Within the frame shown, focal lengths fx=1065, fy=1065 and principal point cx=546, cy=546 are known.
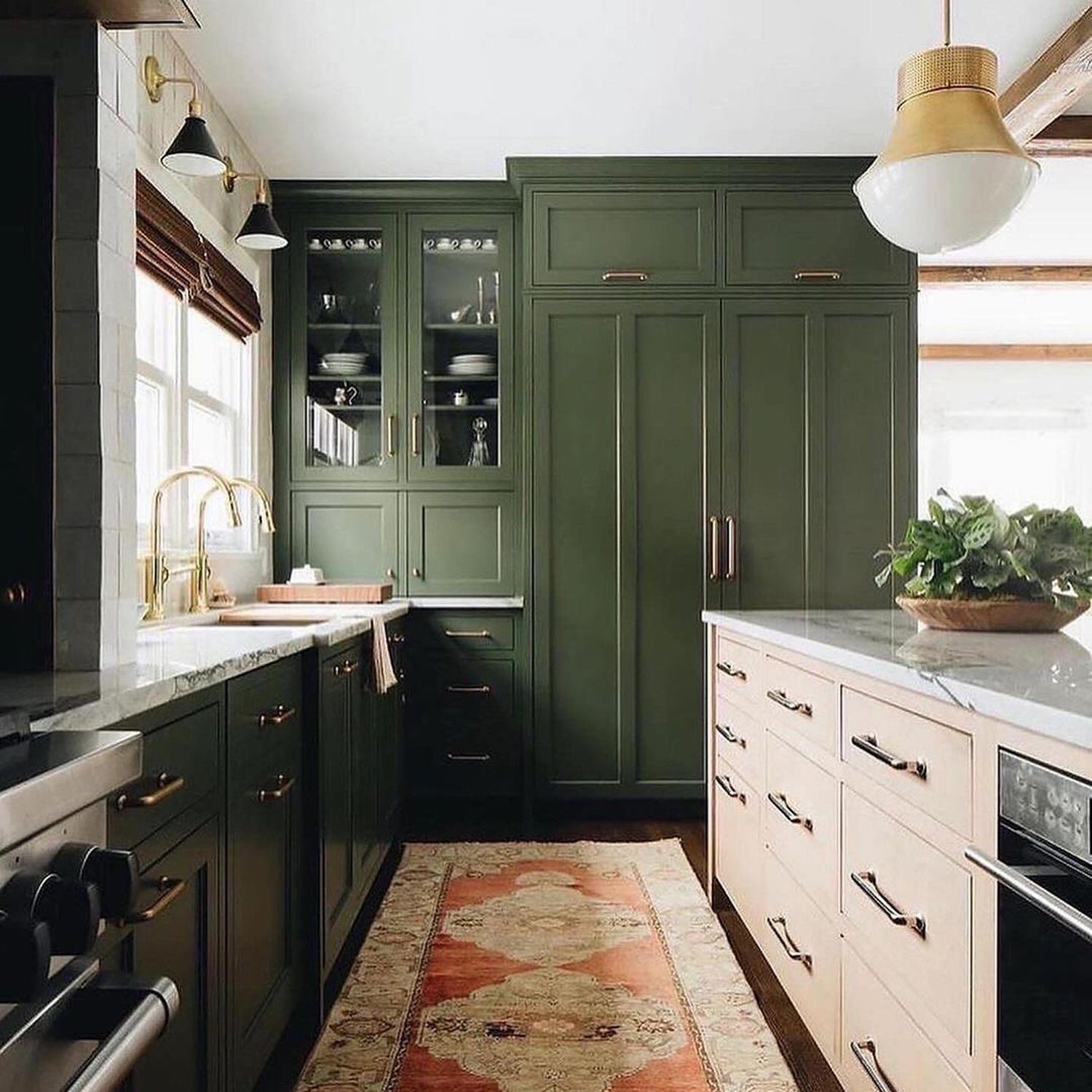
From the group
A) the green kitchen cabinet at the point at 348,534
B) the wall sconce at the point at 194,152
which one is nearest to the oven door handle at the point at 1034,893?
the wall sconce at the point at 194,152

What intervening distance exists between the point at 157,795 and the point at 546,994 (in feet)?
4.80

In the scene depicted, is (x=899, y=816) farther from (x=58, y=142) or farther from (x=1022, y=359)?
(x=1022, y=359)

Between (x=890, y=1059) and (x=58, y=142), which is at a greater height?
(x=58, y=142)

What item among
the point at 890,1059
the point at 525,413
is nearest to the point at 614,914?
the point at 890,1059

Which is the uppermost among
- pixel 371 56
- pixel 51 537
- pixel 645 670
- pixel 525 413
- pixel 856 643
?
pixel 371 56

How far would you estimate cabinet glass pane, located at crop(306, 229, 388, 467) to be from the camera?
4547 mm

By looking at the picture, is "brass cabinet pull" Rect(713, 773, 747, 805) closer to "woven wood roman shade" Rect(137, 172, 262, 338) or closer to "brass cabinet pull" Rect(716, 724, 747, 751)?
"brass cabinet pull" Rect(716, 724, 747, 751)

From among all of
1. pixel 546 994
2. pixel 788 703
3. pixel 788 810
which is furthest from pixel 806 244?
pixel 546 994

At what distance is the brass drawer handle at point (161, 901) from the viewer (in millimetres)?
1297

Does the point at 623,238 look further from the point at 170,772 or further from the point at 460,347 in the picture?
the point at 170,772

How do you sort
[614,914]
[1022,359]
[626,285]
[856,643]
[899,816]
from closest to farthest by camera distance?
[899,816]
[856,643]
[614,914]
[626,285]
[1022,359]

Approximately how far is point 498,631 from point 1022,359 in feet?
19.6

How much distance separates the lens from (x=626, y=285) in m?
4.19

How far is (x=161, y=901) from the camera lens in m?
1.38
